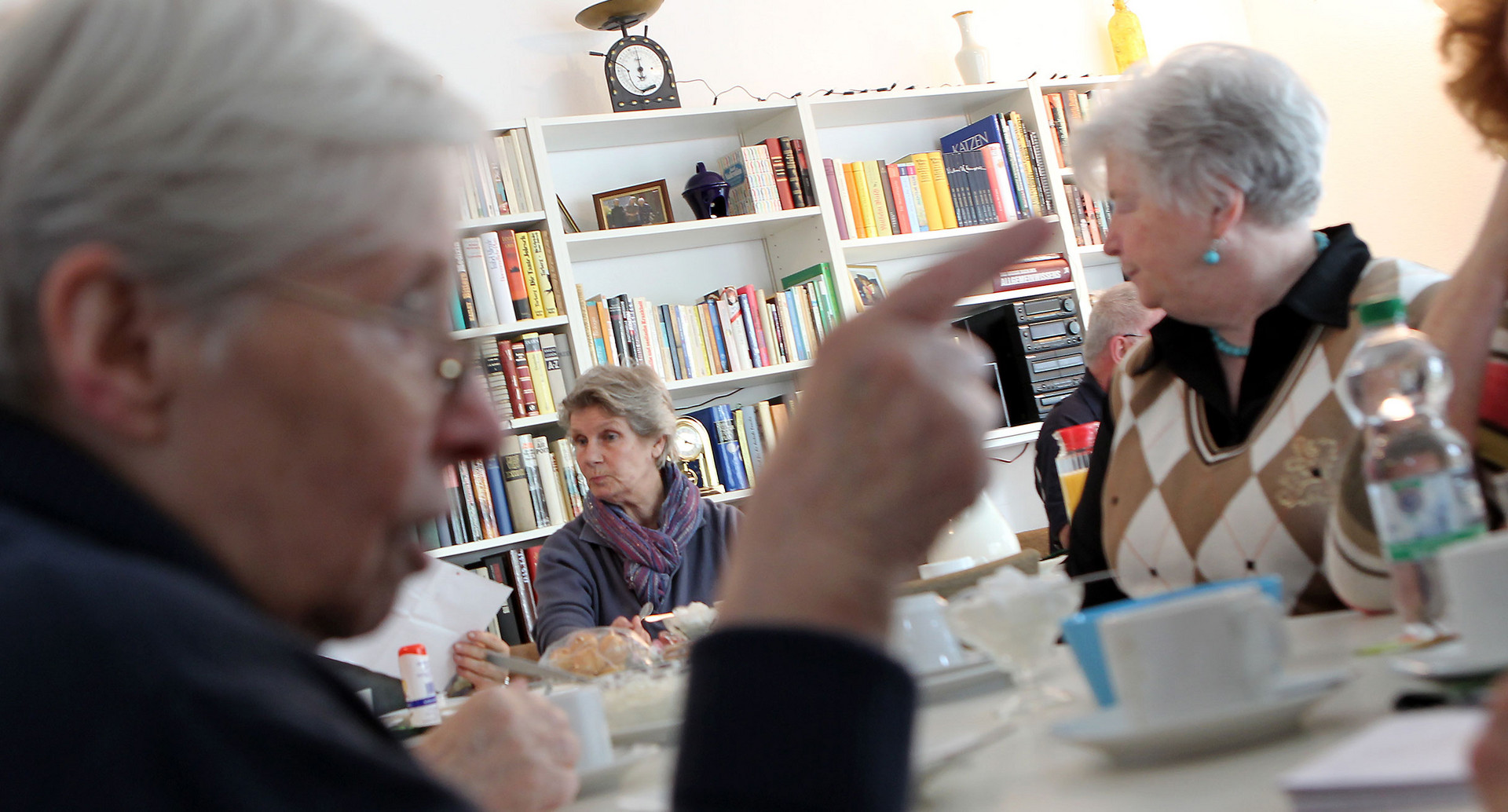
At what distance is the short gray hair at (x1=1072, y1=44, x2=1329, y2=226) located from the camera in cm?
175

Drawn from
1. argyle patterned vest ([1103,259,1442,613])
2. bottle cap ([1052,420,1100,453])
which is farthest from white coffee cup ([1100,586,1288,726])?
bottle cap ([1052,420,1100,453])

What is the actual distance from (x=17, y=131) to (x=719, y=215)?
11.9ft

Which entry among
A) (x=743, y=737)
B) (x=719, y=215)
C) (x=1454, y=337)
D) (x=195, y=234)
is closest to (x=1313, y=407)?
(x=1454, y=337)

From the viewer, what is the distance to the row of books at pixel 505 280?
12.3 ft

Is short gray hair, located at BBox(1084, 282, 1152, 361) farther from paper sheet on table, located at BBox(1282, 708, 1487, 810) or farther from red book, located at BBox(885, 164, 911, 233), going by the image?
paper sheet on table, located at BBox(1282, 708, 1487, 810)

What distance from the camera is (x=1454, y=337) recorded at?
4.37 ft

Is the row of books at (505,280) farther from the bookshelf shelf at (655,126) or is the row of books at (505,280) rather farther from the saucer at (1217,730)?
the saucer at (1217,730)

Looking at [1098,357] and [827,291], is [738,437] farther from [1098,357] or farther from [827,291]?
[1098,357]

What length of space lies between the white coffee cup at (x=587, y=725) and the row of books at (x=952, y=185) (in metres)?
3.20

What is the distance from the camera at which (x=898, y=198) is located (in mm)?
4262

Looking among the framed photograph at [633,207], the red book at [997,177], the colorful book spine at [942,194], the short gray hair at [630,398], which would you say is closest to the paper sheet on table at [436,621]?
the short gray hair at [630,398]

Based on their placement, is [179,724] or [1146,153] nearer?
[179,724]

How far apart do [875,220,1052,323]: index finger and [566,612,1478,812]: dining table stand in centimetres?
18

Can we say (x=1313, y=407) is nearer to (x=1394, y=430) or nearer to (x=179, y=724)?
(x=1394, y=430)
